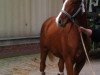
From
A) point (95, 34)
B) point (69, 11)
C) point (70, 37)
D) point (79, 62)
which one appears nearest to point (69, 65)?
point (79, 62)

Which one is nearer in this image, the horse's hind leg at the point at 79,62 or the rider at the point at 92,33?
the rider at the point at 92,33

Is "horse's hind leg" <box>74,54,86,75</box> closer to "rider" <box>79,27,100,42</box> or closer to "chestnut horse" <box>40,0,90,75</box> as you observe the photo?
"chestnut horse" <box>40,0,90,75</box>

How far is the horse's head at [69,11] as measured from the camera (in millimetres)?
5793

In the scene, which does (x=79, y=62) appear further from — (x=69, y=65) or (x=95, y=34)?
(x=95, y=34)

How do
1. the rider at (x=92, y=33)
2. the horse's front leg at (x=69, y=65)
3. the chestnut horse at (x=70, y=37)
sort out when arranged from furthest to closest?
the horse's front leg at (x=69, y=65) → the chestnut horse at (x=70, y=37) → the rider at (x=92, y=33)

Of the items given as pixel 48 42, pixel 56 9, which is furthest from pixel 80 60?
pixel 56 9

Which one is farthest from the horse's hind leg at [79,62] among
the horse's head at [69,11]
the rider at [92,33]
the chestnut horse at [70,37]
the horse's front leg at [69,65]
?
the horse's head at [69,11]

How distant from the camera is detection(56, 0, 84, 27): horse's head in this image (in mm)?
5793

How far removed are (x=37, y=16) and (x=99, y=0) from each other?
2448 millimetres

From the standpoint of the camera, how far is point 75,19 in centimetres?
609

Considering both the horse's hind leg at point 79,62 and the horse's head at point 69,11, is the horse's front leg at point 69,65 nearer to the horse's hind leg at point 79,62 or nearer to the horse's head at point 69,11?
the horse's hind leg at point 79,62

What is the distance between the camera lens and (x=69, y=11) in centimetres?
588

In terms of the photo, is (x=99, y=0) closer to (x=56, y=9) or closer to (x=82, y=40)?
(x=56, y=9)

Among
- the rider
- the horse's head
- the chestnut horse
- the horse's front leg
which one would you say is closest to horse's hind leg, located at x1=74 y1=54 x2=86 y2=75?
the chestnut horse
